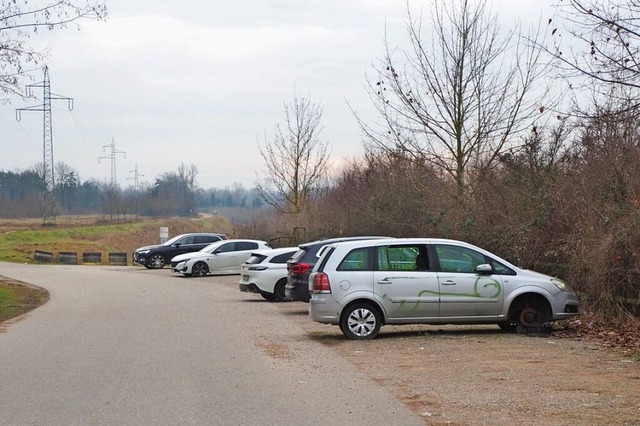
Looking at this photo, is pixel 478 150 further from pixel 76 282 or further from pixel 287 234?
pixel 287 234

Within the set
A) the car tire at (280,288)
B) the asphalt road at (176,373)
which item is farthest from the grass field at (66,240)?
the asphalt road at (176,373)

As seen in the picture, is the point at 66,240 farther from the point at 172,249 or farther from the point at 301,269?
the point at 301,269

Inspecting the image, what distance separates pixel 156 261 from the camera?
41.3m

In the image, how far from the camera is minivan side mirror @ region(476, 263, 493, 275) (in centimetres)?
1424

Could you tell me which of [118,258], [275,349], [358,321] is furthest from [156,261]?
[275,349]

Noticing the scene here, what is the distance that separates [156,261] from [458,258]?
→ 28.7 m

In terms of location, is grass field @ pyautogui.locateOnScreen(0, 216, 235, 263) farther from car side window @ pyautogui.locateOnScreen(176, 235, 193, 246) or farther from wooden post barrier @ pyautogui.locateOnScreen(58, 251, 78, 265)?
car side window @ pyautogui.locateOnScreen(176, 235, 193, 246)

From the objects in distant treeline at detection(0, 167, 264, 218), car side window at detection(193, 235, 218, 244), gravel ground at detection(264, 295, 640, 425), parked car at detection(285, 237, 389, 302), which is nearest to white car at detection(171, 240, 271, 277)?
car side window at detection(193, 235, 218, 244)

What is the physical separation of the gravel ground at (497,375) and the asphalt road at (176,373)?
43 centimetres

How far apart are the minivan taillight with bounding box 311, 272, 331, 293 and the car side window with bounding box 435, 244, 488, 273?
1.92 metres

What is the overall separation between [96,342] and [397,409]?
24.2 ft

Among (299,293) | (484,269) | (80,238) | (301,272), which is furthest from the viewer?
(80,238)

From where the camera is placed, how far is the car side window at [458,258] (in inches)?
567

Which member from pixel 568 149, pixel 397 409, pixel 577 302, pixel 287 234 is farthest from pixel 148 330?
pixel 287 234
